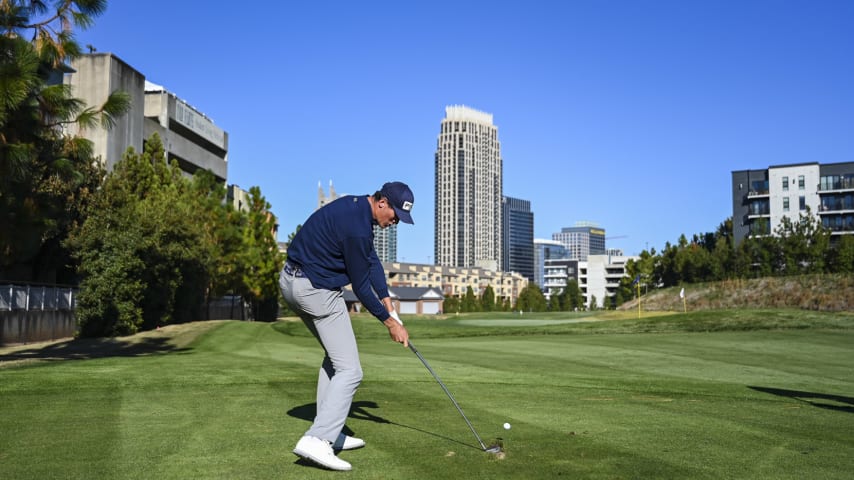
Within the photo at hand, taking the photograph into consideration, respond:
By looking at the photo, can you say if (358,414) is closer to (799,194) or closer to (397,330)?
(397,330)

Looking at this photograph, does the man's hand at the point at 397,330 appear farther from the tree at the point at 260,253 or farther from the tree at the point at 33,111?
the tree at the point at 260,253

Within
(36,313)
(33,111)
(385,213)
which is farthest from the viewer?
(36,313)

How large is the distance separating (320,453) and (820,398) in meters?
8.34

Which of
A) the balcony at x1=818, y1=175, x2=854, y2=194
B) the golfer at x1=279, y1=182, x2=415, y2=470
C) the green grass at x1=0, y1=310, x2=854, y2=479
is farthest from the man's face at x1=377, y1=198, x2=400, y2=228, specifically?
the balcony at x1=818, y1=175, x2=854, y2=194

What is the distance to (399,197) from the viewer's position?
627cm

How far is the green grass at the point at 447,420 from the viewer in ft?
18.7

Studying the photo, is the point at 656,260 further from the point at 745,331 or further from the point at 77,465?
the point at 77,465

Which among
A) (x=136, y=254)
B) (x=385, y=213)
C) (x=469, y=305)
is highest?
(x=136, y=254)

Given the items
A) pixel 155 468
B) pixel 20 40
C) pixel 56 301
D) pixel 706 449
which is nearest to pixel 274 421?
pixel 155 468

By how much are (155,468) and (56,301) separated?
29704 millimetres

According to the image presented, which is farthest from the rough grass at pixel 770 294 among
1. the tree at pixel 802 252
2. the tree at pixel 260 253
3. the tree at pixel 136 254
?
A: the tree at pixel 136 254

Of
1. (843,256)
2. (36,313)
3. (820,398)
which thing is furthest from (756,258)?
(820,398)

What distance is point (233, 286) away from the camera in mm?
57344

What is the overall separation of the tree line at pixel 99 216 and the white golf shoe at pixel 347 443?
12.6m
